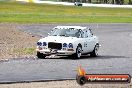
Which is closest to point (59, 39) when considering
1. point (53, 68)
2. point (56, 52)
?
point (56, 52)

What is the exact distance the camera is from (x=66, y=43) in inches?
938

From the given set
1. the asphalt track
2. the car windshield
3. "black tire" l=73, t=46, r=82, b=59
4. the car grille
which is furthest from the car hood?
the asphalt track

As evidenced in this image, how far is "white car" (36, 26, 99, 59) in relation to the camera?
2380 cm

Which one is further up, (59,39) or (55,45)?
(59,39)

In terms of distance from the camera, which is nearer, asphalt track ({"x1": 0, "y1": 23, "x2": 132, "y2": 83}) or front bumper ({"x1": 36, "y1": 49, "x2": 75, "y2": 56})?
asphalt track ({"x1": 0, "y1": 23, "x2": 132, "y2": 83})

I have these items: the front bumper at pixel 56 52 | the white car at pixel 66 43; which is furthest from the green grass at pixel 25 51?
the front bumper at pixel 56 52

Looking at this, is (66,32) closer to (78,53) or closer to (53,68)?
(78,53)

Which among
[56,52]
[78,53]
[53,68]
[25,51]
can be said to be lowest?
[25,51]

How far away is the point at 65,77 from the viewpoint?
17.0 m

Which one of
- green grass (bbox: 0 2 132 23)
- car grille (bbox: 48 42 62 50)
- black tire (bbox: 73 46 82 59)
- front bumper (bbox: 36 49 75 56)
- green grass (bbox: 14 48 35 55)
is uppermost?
car grille (bbox: 48 42 62 50)

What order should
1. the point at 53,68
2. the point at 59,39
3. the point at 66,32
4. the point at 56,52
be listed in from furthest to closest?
the point at 66,32 < the point at 59,39 < the point at 56,52 < the point at 53,68

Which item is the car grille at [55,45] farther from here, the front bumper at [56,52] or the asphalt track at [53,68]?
the asphalt track at [53,68]

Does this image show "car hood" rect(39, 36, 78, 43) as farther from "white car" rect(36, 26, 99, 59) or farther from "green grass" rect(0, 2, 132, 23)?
"green grass" rect(0, 2, 132, 23)

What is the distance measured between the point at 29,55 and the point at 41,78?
914 cm
